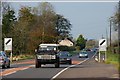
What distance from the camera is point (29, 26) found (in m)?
93.7

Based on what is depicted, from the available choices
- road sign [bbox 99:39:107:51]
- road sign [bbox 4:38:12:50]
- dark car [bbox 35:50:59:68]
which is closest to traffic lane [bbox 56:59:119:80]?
dark car [bbox 35:50:59:68]

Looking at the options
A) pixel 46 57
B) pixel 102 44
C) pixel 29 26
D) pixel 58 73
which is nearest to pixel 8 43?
pixel 102 44

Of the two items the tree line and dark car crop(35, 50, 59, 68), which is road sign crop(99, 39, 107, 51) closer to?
dark car crop(35, 50, 59, 68)

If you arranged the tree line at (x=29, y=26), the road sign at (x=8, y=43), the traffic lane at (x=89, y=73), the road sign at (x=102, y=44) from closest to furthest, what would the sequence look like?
the traffic lane at (x=89, y=73), the road sign at (x=102, y=44), the road sign at (x=8, y=43), the tree line at (x=29, y=26)

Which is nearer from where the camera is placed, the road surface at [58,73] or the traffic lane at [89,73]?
the road surface at [58,73]

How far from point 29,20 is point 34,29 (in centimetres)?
673

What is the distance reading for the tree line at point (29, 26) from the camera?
72.8m

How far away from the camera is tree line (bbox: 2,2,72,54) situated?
72.8m

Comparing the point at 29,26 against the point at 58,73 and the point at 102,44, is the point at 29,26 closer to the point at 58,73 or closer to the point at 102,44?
the point at 102,44

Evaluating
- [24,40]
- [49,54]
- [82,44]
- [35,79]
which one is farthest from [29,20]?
Answer: [82,44]

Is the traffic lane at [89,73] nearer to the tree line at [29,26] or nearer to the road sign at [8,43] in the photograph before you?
the road sign at [8,43]

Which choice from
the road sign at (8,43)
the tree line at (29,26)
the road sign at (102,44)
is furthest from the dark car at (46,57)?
the tree line at (29,26)

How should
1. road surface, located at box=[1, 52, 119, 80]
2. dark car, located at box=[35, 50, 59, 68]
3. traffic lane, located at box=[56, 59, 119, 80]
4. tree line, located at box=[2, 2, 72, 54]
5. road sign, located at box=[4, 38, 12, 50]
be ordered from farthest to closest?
tree line, located at box=[2, 2, 72, 54]
road sign, located at box=[4, 38, 12, 50]
dark car, located at box=[35, 50, 59, 68]
traffic lane, located at box=[56, 59, 119, 80]
road surface, located at box=[1, 52, 119, 80]

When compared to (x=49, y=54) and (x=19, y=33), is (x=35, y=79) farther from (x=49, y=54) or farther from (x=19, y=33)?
(x=19, y=33)
